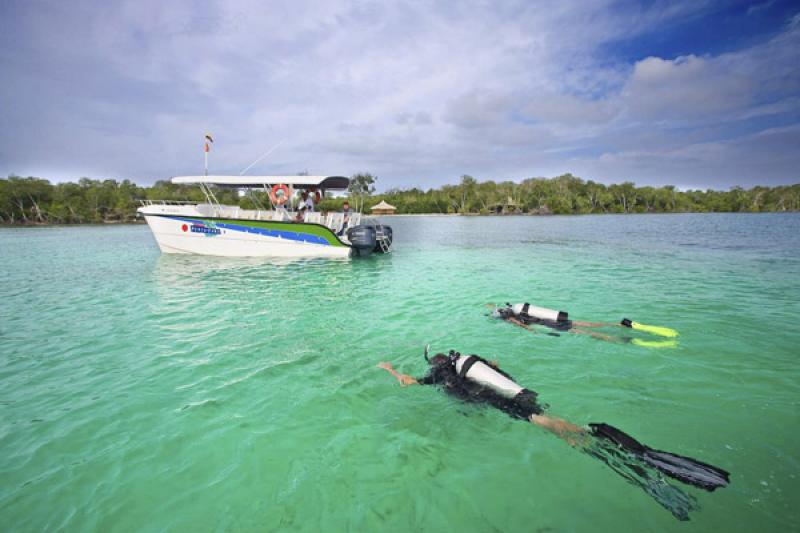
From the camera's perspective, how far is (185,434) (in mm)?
3855

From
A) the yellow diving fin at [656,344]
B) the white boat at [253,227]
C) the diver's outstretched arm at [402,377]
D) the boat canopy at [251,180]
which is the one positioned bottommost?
the yellow diving fin at [656,344]

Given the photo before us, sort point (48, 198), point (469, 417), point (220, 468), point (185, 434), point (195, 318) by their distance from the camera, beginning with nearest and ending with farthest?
1. point (220, 468)
2. point (185, 434)
3. point (469, 417)
4. point (195, 318)
5. point (48, 198)

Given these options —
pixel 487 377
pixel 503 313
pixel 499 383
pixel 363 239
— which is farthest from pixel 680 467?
pixel 363 239

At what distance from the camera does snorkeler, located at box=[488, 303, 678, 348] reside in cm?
649

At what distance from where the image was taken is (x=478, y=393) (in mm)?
4336

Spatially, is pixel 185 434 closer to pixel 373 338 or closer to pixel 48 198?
pixel 373 338

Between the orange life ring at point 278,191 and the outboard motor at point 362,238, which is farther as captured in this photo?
the outboard motor at point 362,238

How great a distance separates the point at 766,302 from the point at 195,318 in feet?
45.5

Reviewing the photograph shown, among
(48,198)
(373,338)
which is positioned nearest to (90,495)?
(373,338)

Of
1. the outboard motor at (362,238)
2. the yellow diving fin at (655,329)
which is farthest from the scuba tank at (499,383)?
the outboard motor at (362,238)

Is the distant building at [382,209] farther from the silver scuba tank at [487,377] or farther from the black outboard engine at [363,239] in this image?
the silver scuba tank at [487,377]

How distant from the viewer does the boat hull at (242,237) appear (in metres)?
16.7

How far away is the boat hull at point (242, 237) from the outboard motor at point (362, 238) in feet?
2.64

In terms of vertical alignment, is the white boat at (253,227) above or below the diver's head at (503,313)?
above
